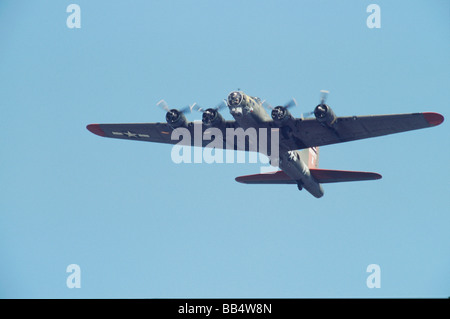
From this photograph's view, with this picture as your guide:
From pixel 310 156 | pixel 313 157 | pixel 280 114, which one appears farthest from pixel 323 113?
pixel 313 157

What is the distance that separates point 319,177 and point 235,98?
10.6 metres

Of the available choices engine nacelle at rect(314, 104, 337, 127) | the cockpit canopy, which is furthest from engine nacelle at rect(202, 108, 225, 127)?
engine nacelle at rect(314, 104, 337, 127)

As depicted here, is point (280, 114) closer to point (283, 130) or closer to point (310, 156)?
point (283, 130)

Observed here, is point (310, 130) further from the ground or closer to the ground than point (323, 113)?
closer to the ground

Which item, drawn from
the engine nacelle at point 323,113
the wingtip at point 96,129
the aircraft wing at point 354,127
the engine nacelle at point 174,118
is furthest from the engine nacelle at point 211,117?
the wingtip at point 96,129

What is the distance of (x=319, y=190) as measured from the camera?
43.0 metres

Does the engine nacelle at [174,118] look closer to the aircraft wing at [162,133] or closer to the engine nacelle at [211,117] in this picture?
the aircraft wing at [162,133]

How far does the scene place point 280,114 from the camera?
120 ft

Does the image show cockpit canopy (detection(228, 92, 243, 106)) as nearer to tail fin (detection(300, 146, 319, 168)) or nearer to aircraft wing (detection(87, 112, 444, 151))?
aircraft wing (detection(87, 112, 444, 151))

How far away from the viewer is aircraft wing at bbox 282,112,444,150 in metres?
35.5
